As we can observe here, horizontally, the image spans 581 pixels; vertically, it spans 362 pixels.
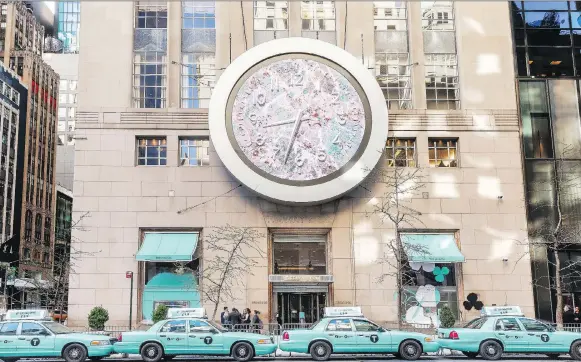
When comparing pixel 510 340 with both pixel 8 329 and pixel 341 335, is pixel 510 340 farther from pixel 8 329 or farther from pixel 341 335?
pixel 8 329

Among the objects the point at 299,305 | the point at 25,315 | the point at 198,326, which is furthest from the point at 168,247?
the point at 198,326

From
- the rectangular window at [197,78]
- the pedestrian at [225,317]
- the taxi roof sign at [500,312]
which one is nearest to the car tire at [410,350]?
the taxi roof sign at [500,312]

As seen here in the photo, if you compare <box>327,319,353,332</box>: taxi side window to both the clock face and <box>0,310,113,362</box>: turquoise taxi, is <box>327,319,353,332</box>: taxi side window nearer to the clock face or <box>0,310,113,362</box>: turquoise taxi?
<box>0,310,113,362</box>: turquoise taxi

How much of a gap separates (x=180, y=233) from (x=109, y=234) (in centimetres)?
367

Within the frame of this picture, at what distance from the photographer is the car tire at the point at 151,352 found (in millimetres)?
23438

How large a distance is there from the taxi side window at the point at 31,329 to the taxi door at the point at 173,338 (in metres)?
4.06

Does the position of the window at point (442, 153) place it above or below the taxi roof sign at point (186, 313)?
above

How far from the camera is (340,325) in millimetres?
24266

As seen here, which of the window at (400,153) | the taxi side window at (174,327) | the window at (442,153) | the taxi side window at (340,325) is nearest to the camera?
the taxi side window at (174,327)

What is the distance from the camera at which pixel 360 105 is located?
3634 centimetres

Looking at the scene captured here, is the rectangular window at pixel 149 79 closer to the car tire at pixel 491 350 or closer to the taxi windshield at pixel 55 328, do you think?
the taxi windshield at pixel 55 328

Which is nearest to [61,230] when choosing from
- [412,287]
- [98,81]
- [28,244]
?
[28,244]

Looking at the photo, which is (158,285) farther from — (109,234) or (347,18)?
(347,18)

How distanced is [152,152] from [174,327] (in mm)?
14955
